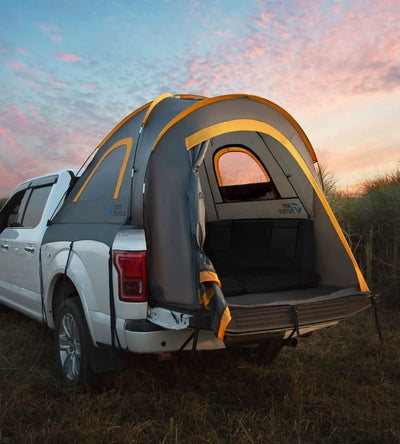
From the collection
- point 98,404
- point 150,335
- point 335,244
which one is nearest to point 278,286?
point 335,244

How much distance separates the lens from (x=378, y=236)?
7449 mm

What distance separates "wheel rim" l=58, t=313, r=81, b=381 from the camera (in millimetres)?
3689

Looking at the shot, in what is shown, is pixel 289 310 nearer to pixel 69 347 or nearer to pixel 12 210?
pixel 69 347

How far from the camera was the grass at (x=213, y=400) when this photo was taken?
3.05 m

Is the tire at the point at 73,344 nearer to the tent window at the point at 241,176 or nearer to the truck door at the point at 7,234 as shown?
the truck door at the point at 7,234

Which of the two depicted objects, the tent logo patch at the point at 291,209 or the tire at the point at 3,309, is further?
the tire at the point at 3,309

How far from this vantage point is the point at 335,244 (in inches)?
166

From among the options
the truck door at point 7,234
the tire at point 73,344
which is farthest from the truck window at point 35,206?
the tire at point 73,344

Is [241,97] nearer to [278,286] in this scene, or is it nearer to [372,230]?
[278,286]

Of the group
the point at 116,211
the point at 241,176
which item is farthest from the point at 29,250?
the point at 241,176

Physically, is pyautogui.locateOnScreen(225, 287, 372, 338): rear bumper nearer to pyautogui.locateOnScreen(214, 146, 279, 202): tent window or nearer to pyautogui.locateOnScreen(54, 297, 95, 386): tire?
pyautogui.locateOnScreen(54, 297, 95, 386): tire

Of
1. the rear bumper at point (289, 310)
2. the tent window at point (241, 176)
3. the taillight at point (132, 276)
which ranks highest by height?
the tent window at point (241, 176)

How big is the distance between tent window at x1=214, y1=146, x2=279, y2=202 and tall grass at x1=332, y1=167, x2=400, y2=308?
2266mm

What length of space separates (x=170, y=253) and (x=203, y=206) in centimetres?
42
